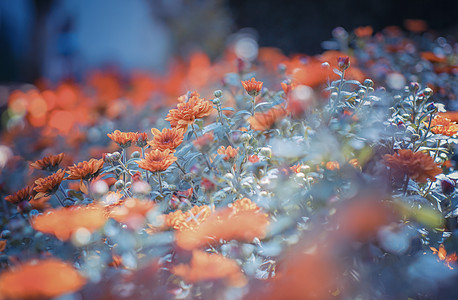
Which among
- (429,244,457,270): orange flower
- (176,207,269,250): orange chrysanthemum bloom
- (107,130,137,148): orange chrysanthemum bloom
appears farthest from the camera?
(107,130,137,148): orange chrysanthemum bloom

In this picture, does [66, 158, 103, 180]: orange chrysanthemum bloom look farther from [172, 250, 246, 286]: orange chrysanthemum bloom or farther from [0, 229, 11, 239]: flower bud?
[172, 250, 246, 286]: orange chrysanthemum bloom

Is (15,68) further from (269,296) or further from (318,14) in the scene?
(269,296)

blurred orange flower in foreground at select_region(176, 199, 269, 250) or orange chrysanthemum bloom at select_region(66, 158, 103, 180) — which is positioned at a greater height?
orange chrysanthemum bloom at select_region(66, 158, 103, 180)

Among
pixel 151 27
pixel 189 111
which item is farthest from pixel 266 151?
pixel 151 27

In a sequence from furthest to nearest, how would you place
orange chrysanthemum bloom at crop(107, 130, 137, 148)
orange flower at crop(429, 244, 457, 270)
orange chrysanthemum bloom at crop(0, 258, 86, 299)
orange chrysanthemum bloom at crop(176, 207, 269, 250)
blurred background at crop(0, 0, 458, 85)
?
1. blurred background at crop(0, 0, 458, 85)
2. orange chrysanthemum bloom at crop(107, 130, 137, 148)
3. orange flower at crop(429, 244, 457, 270)
4. orange chrysanthemum bloom at crop(176, 207, 269, 250)
5. orange chrysanthemum bloom at crop(0, 258, 86, 299)

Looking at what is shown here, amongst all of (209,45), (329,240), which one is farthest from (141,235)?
(209,45)

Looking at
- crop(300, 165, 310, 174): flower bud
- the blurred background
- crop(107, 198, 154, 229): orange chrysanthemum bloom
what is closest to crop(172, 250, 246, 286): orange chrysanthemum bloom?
crop(107, 198, 154, 229): orange chrysanthemum bloom

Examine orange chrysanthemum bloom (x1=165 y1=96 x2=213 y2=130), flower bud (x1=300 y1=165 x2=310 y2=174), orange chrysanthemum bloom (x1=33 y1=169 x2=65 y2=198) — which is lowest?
flower bud (x1=300 y1=165 x2=310 y2=174)

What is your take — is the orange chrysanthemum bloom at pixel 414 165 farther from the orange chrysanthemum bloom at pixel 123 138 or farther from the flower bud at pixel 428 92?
the orange chrysanthemum bloom at pixel 123 138
